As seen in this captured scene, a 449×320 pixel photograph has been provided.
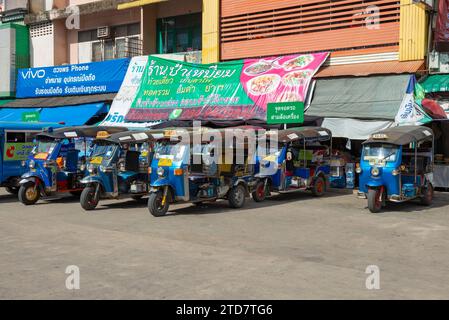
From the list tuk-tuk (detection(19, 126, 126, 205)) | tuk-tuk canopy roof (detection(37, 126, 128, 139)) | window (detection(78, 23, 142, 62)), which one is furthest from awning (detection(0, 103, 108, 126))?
tuk-tuk canopy roof (detection(37, 126, 128, 139))

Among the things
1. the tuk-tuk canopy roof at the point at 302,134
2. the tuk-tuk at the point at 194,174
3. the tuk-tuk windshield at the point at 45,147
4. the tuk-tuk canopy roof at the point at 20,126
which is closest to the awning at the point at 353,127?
the tuk-tuk canopy roof at the point at 302,134

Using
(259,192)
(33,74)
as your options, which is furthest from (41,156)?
(33,74)

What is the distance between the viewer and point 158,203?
12.1 m

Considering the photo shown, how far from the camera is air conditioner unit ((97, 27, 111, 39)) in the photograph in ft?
95.0

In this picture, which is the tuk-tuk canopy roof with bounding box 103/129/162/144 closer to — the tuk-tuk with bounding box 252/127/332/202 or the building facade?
the tuk-tuk with bounding box 252/127/332/202

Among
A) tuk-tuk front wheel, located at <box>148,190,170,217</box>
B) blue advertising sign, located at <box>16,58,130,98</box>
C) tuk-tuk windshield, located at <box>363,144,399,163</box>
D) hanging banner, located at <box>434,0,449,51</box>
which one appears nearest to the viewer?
tuk-tuk front wheel, located at <box>148,190,170,217</box>

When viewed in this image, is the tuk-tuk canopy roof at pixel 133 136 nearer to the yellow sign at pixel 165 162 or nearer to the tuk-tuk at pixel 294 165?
the yellow sign at pixel 165 162

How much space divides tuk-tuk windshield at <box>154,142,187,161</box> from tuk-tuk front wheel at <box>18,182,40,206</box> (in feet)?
13.4

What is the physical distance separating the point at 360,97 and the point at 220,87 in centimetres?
641

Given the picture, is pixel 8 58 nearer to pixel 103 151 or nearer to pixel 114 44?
pixel 114 44

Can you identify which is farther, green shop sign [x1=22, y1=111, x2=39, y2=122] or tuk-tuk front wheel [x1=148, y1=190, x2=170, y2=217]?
green shop sign [x1=22, y1=111, x2=39, y2=122]

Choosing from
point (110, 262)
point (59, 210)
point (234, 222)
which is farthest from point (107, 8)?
point (110, 262)

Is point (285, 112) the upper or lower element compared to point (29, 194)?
upper

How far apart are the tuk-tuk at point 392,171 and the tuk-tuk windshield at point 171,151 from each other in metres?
4.52
